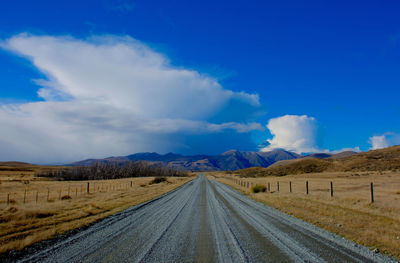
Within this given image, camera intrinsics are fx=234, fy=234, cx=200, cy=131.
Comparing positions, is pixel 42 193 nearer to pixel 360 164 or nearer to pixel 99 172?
pixel 99 172

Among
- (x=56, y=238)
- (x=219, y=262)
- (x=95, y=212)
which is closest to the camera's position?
(x=219, y=262)

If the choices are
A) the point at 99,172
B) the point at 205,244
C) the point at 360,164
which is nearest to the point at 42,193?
the point at 205,244

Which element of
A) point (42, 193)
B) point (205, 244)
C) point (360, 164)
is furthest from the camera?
point (360, 164)

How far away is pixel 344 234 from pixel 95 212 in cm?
1405

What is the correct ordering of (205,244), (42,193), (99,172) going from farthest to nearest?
(99,172) → (42,193) → (205,244)

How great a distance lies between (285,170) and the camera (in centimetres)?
10750

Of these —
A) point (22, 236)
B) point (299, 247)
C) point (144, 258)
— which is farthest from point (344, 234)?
point (22, 236)

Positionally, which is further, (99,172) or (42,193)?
(99,172)

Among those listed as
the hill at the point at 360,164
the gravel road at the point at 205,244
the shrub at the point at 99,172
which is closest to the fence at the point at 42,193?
the gravel road at the point at 205,244

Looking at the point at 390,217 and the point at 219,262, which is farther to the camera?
the point at 390,217

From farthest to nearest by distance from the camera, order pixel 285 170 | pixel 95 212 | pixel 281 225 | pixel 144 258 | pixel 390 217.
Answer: pixel 285 170 < pixel 95 212 < pixel 390 217 < pixel 281 225 < pixel 144 258

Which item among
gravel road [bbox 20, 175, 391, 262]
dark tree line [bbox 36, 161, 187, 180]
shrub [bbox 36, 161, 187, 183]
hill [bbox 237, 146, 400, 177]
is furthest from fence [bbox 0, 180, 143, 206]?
hill [bbox 237, 146, 400, 177]

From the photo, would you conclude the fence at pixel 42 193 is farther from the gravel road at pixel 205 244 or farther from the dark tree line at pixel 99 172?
the dark tree line at pixel 99 172

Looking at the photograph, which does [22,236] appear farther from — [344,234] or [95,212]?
[344,234]
